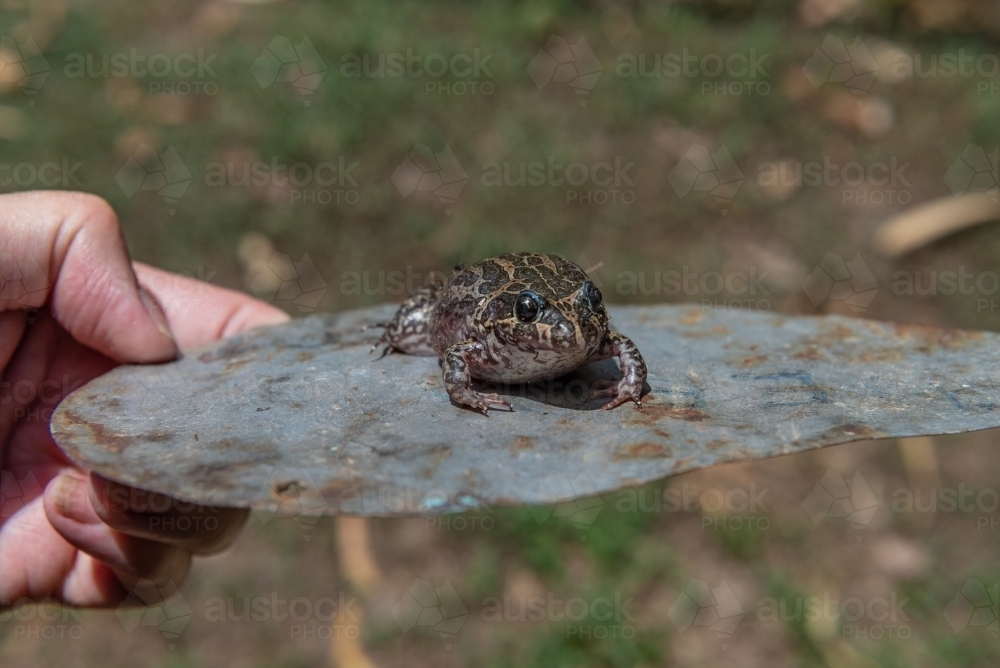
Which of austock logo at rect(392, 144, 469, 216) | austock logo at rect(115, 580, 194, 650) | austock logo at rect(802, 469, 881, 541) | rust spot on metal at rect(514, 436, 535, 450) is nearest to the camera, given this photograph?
rust spot on metal at rect(514, 436, 535, 450)

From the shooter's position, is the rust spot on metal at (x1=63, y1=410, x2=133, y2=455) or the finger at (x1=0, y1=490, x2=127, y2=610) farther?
the finger at (x1=0, y1=490, x2=127, y2=610)

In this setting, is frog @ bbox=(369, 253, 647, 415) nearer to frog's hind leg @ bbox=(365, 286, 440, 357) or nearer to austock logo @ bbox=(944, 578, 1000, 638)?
frog's hind leg @ bbox=(365, 286, 440, 357)

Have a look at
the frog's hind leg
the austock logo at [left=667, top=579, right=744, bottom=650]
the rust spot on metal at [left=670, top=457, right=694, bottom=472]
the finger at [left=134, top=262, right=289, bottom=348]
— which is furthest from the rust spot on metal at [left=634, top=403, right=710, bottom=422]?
the austock logo at [left=667, top=579, right=744, bottom=650]

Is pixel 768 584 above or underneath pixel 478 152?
underneath

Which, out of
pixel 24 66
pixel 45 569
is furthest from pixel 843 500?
pixel 24 66

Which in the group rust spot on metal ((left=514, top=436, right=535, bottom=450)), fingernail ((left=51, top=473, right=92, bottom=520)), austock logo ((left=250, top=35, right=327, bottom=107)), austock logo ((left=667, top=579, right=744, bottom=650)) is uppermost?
austock logo ((left=250, top=35, right=327, bottom=107))

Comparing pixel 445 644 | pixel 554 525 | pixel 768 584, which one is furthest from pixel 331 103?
pixel 768 584

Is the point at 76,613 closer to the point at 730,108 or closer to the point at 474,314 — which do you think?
the point at 474,314

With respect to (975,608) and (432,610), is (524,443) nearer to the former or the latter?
(432,610)

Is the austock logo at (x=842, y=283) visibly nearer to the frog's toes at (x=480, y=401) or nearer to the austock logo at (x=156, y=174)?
the frog's toes at (x=480, y=401)
